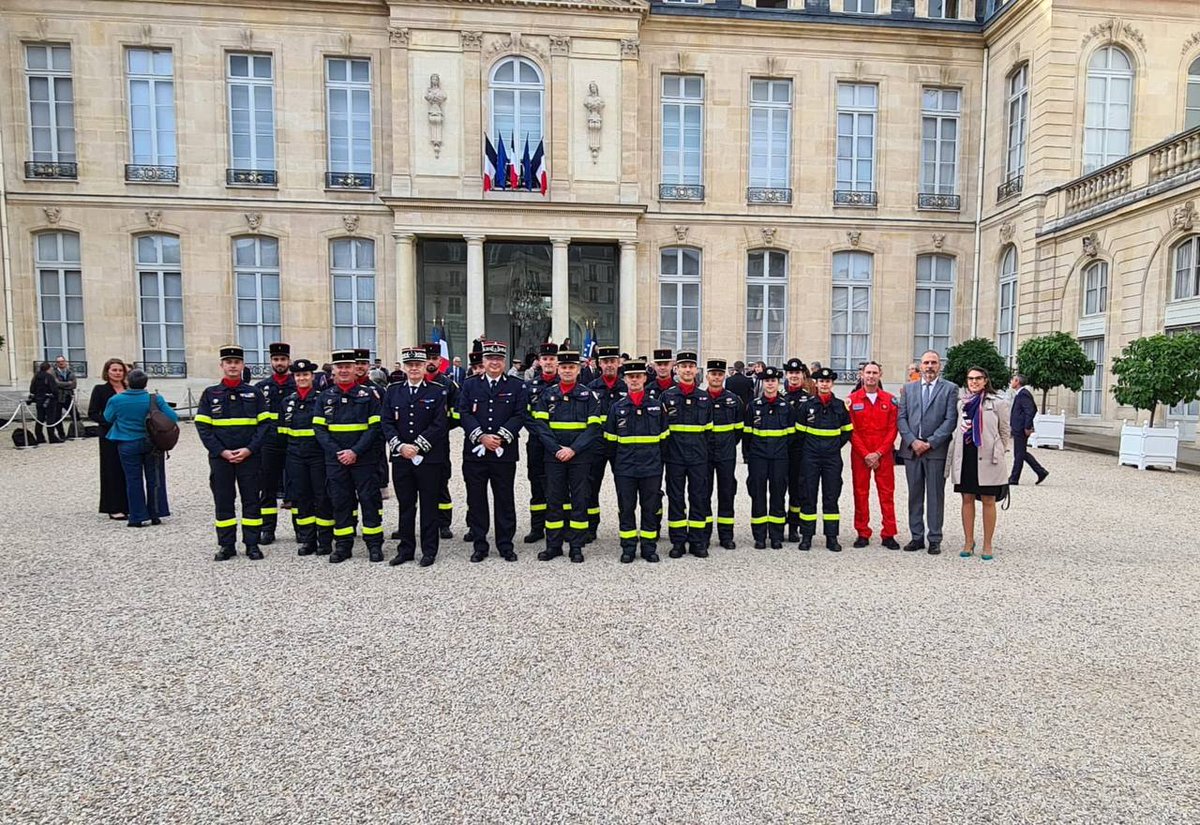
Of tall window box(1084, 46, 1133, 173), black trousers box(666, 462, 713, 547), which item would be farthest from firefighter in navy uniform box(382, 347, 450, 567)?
tall window box(1084, 46, 1133, 173)

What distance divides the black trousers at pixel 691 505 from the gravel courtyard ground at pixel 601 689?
44cm

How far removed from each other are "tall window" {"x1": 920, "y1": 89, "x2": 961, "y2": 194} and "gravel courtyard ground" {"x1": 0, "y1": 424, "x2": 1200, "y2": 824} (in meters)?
18.9

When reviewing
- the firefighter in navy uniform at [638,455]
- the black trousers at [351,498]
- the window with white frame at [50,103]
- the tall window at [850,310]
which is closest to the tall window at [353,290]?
the window with white frame at [50,103]

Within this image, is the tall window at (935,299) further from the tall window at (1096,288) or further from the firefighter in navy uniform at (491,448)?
the firefighter in navy uniform at (491,448)

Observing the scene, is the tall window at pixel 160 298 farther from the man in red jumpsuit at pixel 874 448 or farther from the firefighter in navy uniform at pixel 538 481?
the man in red jumpsuit at pixel 874 448

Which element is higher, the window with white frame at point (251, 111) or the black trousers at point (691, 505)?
the window with white frame at point (251, 111)

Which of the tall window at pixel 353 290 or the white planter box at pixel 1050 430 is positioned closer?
the white planter box at pixel 1050 430

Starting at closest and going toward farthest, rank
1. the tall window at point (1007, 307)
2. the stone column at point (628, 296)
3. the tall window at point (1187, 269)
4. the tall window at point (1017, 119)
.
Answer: the tall window at point (1187, 269), the tall window at point (1017, 119), the tall window at point (1007, 307), the stone column at point (628, 296)

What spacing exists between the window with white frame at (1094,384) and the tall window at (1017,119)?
543cm

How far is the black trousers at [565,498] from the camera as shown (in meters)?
6.30

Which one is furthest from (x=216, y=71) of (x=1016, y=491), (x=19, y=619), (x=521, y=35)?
(x=1016, y=491)

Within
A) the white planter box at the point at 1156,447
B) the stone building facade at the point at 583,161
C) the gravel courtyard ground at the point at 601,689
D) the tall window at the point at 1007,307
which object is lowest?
the gravel courtyard ground at the point at 601,689

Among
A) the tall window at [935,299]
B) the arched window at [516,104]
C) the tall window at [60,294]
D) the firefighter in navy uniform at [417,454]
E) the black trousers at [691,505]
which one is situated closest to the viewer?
the firefighter in navy uniform at [417,454]

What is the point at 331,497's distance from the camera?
20.7 ft
